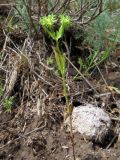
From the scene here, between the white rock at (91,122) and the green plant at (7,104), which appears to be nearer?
the white rock at (91,122)

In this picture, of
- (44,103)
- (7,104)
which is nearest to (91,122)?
(44,103)

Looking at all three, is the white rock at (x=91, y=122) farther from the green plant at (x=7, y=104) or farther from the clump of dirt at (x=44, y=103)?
the green plant at (x=7, y=104)

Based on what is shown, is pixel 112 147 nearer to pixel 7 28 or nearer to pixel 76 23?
pixel 76 23

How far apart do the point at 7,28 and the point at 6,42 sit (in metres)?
0.14

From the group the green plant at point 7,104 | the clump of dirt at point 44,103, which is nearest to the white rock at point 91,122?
the clump of dirt at point 44,103

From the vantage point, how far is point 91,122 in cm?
225

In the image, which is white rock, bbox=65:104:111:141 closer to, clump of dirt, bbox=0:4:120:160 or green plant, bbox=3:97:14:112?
clump of dirt, bbox=0:4:120:160

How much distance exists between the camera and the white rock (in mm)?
2232

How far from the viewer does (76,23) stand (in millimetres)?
2764

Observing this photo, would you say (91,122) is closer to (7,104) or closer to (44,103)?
(44,103)

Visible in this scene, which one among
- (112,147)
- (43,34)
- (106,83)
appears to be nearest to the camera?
(112,147)

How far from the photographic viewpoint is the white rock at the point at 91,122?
2.23m

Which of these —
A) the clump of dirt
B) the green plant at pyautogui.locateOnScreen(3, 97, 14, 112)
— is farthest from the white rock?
the green plant at pyautogui.locateOnScreen(3, 97, 14, 112)

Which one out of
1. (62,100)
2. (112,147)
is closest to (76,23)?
(62,100)
